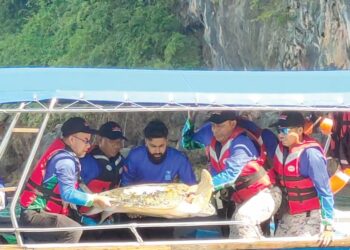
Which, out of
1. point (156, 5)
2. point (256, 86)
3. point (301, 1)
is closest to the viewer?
point (256, 86)

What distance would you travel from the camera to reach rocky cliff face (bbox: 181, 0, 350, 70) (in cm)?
1936

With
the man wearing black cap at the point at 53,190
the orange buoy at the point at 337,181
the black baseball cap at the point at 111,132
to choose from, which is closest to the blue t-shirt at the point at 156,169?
the black baseball cap at the point at 111,132

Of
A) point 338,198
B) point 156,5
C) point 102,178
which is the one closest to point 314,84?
point 102,178

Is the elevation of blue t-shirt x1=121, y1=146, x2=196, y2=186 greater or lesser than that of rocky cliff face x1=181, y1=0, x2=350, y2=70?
lesser

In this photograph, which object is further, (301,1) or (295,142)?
(301,1)

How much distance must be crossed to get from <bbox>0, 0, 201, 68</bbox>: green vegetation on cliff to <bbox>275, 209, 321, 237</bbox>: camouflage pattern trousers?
19.2 m

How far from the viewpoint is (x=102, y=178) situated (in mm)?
8383

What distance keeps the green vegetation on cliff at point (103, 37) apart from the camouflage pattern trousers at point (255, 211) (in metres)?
19.2

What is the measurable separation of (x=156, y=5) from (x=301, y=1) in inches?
344

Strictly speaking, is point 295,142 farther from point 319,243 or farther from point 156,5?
point 156,5

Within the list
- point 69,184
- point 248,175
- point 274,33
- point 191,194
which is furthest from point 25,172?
point 274,33

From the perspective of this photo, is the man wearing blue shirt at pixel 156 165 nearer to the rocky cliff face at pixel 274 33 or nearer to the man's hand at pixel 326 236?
the man's hand at pixel 326 236

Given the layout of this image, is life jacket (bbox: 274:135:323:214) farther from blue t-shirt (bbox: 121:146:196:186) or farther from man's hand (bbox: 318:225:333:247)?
blue t-shirt (bbox: 121:146:196:186)

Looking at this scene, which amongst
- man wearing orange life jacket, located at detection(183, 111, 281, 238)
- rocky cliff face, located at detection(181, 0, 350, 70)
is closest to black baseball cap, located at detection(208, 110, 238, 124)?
man wearing orange life jacket, located at detection(183, 111, 281, 238)
